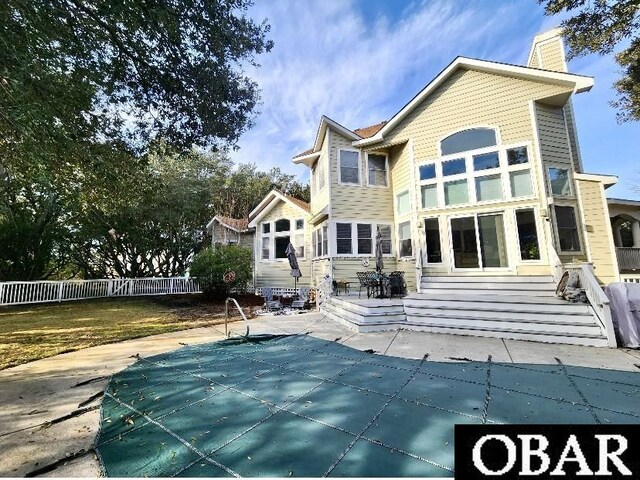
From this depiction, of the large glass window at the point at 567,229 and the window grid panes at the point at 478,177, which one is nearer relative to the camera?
the large glass window at the point at 567,229

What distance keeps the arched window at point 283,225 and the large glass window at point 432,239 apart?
721 centimetres

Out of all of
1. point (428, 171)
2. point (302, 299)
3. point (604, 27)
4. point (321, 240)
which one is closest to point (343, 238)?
point (321, 240)

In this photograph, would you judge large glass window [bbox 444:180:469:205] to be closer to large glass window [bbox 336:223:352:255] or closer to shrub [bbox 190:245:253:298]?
large glass window [bbox 336:223:352:255]

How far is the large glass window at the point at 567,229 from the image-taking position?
9.04 metres

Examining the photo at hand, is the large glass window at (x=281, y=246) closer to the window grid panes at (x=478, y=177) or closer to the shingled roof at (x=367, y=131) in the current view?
the shingled roof at (x=367, y=131)

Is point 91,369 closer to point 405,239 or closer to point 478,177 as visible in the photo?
point 405,239

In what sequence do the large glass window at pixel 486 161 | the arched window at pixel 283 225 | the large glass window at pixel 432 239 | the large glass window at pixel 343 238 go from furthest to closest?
the arched window at pixel 283 225 < the large glass window at pixel 343 238 < the large glass window at pixel 432 239 < the large glass window at pixel 486 161

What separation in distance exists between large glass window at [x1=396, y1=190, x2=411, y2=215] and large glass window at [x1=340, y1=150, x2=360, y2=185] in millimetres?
1832

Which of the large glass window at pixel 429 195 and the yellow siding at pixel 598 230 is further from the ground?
the large glass window at pixel 429 195

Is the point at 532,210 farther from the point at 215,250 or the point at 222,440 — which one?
the point at 215,250

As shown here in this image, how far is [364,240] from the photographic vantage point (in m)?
12.0

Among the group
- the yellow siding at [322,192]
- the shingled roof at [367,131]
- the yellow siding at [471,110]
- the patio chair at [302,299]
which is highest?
the shingled roof at [367,131]


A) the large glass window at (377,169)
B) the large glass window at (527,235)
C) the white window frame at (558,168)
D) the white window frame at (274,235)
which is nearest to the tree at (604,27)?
the white window frame at (558,168)

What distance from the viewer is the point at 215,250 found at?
15.0m
